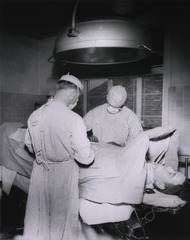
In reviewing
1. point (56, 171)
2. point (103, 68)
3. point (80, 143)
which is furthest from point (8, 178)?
point (103, 68)

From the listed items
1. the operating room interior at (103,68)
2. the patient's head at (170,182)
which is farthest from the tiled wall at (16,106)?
the patient's head at (170,182)

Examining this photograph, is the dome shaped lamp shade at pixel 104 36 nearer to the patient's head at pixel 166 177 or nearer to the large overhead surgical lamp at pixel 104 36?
the large overhead surgical lamp at pixel 104 36

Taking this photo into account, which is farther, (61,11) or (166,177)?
(61,11)

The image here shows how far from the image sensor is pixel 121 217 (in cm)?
198

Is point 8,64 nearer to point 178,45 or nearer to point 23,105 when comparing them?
point 23,105

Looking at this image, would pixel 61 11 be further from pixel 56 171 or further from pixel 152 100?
pixel 56 171

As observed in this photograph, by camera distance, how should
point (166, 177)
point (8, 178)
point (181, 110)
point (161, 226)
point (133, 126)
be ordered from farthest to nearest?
point (181, 110), point (133, 126), point (8, 178), point (161, 226), point (166, 177)

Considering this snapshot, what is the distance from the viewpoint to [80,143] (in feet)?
6.50

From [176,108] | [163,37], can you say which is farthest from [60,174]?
[163,37]

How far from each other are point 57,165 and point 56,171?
5cm

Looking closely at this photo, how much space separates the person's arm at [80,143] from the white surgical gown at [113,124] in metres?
1.42

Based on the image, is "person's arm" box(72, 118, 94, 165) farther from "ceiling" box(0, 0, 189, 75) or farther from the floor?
"ceiling" box(0, 0, 189, 75)

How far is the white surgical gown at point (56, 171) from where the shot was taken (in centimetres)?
204

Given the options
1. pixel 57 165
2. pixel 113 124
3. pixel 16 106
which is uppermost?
pixel 16 106
